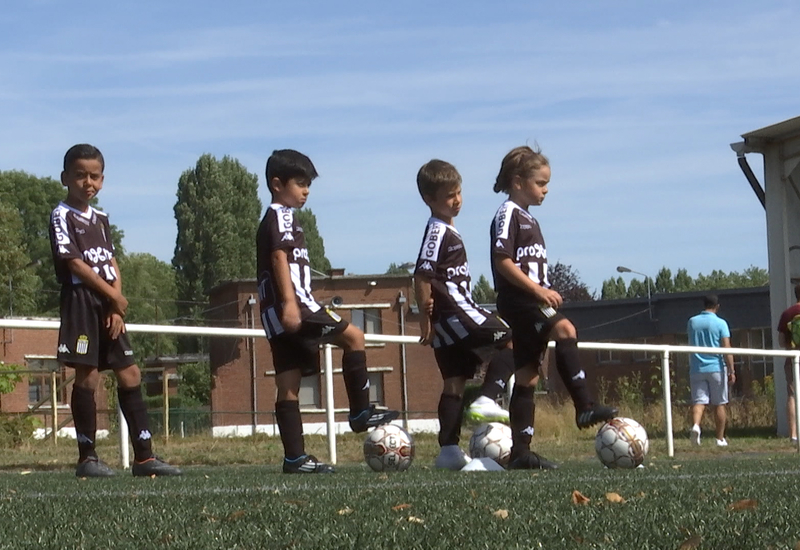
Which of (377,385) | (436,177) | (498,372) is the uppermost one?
(436,177)

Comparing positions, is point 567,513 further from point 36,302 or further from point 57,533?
point 36,302

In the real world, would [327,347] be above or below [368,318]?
below

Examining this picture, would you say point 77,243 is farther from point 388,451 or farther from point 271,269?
point 388,451

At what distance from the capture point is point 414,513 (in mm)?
3957

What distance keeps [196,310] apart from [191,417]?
1353 inches

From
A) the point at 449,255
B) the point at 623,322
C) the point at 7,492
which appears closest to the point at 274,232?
the point at 449,255

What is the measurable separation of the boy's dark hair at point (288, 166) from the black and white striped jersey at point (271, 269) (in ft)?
0.80

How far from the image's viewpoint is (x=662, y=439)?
39.7 feet

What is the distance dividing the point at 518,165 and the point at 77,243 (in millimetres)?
2450

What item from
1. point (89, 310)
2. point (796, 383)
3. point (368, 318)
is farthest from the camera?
point (368, 318)

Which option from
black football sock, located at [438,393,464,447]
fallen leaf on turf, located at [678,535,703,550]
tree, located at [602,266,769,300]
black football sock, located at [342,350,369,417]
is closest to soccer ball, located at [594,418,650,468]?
A: black football sock, located at [438,393,464,447]

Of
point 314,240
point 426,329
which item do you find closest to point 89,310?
point 426,329

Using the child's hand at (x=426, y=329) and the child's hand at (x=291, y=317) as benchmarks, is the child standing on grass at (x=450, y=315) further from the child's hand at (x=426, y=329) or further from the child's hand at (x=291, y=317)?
the child's hand at (x=291, y=317)

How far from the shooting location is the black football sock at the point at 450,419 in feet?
23.4
